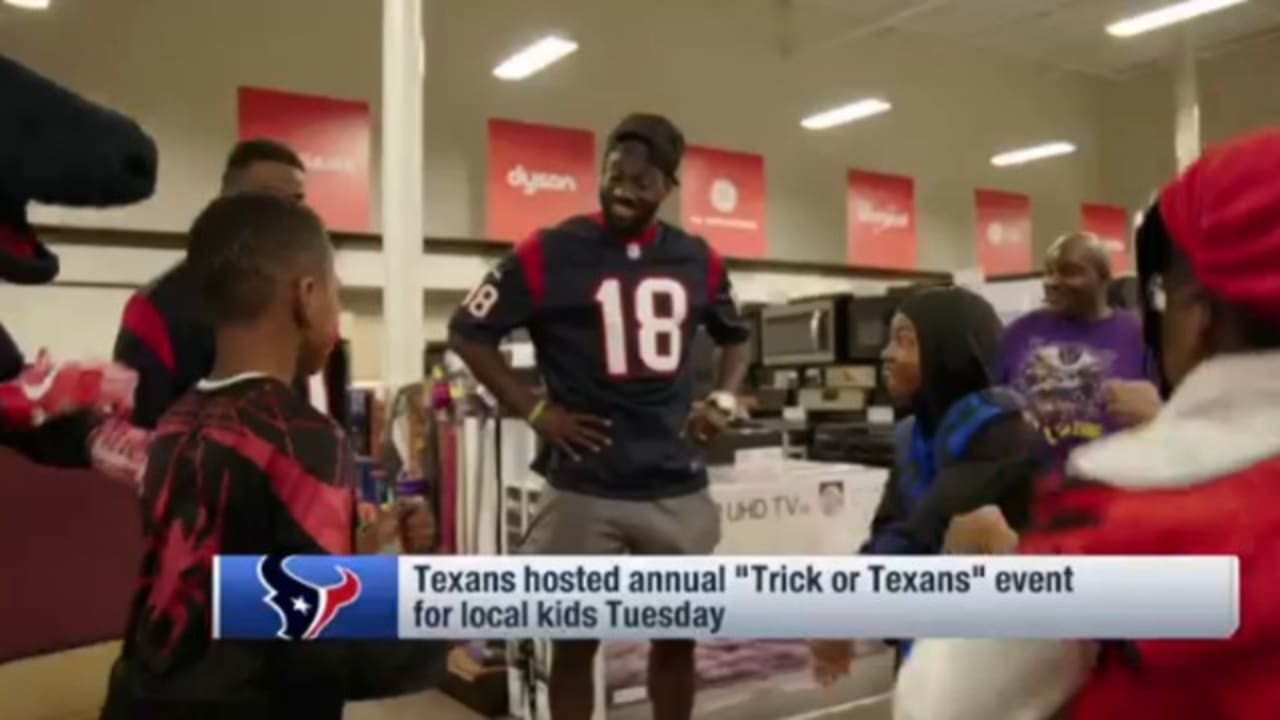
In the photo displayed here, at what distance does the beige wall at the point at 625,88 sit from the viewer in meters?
7.50

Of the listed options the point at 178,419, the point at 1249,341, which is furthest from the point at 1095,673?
the point at 178,419

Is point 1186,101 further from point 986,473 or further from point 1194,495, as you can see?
point 1194,495

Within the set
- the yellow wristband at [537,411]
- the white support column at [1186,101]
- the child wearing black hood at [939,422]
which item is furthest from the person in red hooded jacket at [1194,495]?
the white support column at [1186,101]

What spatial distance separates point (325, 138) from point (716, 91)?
393 cm

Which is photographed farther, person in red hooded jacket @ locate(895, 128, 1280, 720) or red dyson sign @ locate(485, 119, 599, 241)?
red dyson sign @ locate(485, 119, 599, 241)

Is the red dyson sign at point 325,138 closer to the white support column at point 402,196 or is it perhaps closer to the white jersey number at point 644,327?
the white support column at point 402,196

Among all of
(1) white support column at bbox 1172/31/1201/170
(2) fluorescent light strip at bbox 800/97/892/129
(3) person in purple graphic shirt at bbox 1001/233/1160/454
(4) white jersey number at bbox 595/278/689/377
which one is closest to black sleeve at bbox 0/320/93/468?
(4) white jersey number at bbox 595/278/689/377

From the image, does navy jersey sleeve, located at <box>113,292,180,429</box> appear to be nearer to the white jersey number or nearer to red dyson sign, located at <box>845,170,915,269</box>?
the white jersey number

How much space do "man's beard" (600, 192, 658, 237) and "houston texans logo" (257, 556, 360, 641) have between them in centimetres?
162

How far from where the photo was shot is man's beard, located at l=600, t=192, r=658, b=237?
8.18 ft

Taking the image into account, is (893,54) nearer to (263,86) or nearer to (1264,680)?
(263,86)

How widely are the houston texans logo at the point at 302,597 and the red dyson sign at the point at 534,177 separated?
7316 mm

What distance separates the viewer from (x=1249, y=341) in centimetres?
77

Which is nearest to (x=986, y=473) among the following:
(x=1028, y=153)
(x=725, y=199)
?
→ (x=725, y=199)
